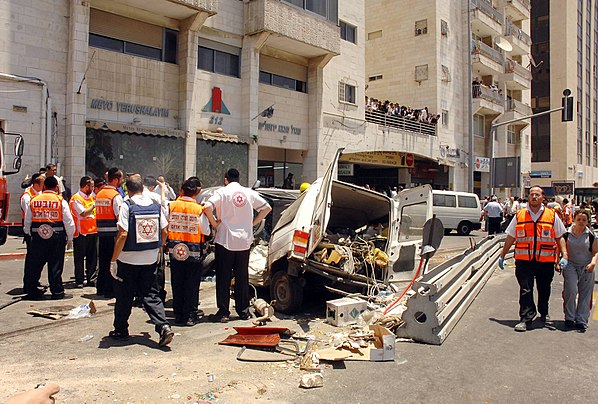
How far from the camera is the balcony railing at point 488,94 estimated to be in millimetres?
33312

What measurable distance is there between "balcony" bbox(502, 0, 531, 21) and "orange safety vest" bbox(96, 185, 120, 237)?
40.3 metres

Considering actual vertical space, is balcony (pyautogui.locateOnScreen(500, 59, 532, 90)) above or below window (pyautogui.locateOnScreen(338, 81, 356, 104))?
above

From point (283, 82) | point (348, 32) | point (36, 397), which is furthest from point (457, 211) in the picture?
point (36, 397)

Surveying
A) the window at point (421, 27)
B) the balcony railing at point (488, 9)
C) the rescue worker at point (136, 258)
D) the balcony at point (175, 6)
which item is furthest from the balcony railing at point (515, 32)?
the rescue worker at point (136, 258)

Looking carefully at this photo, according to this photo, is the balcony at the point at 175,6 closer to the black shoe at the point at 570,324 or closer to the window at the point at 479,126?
the black shoe at the point at 570,324

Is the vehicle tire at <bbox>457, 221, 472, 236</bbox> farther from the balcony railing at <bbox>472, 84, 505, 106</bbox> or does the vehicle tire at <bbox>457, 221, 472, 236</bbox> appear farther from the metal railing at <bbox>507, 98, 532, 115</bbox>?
the metal railing at <bbox>507, 98, 532, 115</bbox>

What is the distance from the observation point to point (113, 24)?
1605 cm

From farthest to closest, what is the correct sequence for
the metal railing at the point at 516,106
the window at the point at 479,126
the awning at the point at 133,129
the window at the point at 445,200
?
the metal railing at the point at 516,106 → the window at the point at 479,126 → the window at the point at 445,200 → the awning at the point at 133,129

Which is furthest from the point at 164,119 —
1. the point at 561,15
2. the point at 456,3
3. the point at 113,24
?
the point at 561,15

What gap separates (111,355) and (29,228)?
11.0ft

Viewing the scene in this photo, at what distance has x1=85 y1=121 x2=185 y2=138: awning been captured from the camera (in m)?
15.3

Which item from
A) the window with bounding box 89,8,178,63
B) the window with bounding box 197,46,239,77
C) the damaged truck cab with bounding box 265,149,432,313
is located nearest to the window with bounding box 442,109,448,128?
the window with bounding box 197,46,239,77

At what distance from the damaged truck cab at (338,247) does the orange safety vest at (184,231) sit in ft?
4.11

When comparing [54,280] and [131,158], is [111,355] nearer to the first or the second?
[54,280]
